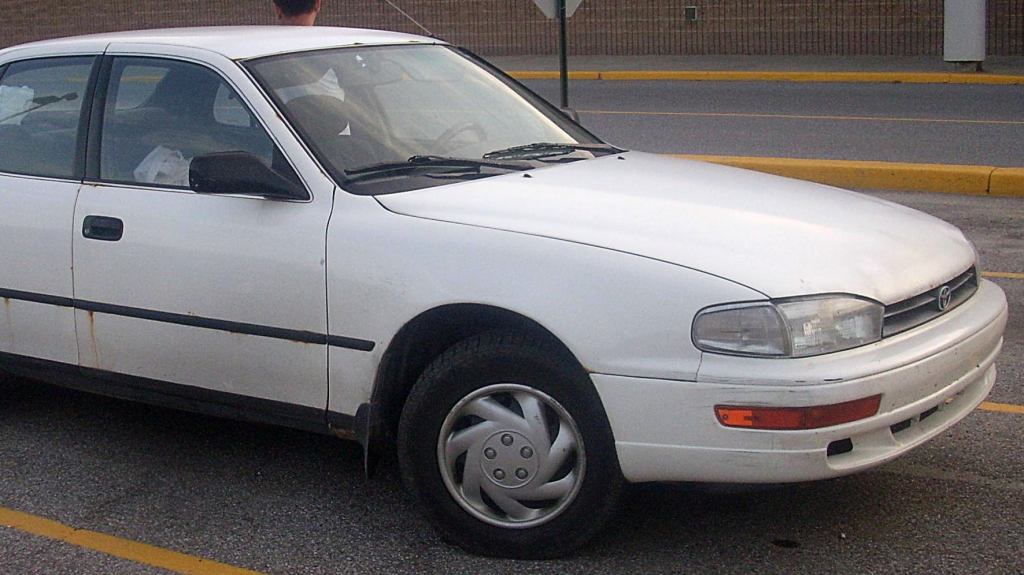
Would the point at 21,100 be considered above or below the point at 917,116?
above

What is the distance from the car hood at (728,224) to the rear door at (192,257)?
0.41m

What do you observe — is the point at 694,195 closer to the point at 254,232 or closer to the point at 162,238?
the point at 254,232

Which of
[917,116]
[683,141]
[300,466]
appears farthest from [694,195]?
[917,116]

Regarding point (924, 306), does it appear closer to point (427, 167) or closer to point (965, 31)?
point (427, 167)

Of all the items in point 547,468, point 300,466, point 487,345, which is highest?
point 487,345

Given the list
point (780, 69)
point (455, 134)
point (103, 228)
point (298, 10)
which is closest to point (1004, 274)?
point (455, 134)

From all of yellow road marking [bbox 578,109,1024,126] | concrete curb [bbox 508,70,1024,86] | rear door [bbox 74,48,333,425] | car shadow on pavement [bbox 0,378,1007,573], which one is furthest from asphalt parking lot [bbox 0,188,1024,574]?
concrete curb [bbox 508,70,1024,86]

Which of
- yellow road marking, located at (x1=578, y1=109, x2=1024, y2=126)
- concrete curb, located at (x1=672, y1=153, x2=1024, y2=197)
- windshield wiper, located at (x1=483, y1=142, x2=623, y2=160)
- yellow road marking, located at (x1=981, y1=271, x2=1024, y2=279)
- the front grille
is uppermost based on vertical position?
windshield wiper, located at (x1=483, y1=142, x2=623, y2=160)

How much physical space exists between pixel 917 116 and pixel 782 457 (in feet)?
39.5

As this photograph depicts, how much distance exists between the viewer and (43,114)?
5.18 m

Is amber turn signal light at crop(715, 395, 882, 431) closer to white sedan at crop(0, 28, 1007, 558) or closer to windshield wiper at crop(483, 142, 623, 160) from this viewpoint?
white sedan at crop(0, 28, 1007, 558)

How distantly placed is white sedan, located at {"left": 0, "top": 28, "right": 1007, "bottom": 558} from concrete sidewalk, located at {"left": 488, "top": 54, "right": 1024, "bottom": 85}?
14.5 meters

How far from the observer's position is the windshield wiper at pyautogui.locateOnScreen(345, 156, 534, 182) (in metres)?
4.42

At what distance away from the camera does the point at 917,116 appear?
1488 cm
